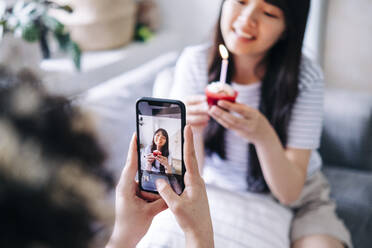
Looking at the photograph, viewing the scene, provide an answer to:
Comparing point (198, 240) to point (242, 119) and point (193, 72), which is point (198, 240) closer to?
point (242, 119)

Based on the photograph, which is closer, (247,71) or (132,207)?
(132,207)

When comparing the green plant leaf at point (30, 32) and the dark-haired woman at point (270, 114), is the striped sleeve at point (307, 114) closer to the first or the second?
the dark-haired woman at point (270, 114)

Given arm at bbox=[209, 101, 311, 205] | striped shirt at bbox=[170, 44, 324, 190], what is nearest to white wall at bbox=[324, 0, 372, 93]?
striped shirt at bbox=[170, 44, 324, 190]

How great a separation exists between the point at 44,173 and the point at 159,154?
0.53 feet

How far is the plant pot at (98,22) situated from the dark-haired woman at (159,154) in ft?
3.45

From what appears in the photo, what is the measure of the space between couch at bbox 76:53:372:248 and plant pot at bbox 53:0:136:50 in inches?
10.3

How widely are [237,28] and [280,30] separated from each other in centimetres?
15

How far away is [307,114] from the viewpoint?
98cm

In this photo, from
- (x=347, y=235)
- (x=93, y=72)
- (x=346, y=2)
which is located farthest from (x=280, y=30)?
(x=346, y=2)

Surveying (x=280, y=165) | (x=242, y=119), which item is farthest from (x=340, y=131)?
(x=242, y=119)

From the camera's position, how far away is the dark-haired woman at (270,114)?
0.84 metres

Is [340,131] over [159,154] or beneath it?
beneath

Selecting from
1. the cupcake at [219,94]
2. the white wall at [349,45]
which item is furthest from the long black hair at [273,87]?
the white wall at [349,45]

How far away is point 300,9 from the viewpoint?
0.87 m
